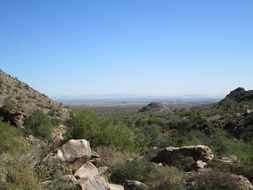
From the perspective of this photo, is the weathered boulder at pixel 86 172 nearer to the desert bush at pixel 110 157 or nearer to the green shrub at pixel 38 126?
the desert bush at pixel 110 157

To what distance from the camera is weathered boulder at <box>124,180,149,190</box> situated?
15.2m

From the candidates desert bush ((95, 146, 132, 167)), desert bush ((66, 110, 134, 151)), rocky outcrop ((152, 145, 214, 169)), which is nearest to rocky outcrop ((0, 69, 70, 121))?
desert bush ((66, 110, 134, 151))

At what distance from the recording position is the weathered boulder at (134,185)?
15.2 metres

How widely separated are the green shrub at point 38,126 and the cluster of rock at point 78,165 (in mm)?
20375

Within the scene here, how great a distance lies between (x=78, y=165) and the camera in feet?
51.7

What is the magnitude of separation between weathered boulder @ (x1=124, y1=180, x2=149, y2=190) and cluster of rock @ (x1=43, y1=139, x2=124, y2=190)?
237mm

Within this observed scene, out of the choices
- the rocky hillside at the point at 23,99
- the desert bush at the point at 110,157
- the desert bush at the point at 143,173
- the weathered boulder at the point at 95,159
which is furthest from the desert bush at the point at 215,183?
the rocky hillside at the point at 23,99

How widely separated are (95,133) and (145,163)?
6.90 metres

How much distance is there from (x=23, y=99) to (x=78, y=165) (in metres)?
35.5

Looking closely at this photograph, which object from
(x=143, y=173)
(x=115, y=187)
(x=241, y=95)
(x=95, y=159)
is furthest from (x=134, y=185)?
(x=241, y=95)

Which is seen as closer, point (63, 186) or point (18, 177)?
point (18, 177)

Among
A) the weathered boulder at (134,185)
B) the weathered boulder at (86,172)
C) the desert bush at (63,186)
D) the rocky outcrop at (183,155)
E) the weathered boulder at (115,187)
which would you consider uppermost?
the desert bush at (63,186)

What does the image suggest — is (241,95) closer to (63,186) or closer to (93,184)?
(93,184)

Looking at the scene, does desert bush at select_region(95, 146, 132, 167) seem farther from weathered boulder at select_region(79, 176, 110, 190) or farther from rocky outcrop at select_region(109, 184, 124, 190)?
weathered boulder at select_region(79, 176, 110, 190)
